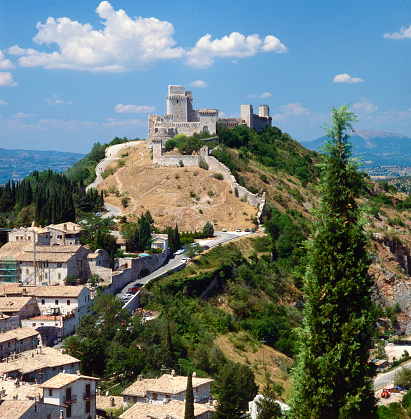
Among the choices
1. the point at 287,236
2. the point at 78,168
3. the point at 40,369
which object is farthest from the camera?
the point at 78,168

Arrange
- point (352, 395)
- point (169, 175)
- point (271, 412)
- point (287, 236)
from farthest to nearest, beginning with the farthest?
1. point (169, 175)
2. point (287, 236)
3. point (271, 412)
4. point (352, 395)

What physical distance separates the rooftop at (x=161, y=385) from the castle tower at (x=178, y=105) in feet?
181

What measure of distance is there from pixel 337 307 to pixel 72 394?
1908 centimetres

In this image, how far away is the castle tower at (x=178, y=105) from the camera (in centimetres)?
8444

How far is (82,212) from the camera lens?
62469mm

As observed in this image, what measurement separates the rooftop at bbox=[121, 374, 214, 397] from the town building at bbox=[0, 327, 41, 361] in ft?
22.7

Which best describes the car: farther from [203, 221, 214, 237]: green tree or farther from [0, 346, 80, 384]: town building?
[203, 221, 214, 237]: green tree

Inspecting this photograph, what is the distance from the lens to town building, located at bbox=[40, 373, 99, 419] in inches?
1059

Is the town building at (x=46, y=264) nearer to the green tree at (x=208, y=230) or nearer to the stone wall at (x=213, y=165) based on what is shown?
the green tree at (x=208, y=230)

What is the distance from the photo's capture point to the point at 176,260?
52.9m

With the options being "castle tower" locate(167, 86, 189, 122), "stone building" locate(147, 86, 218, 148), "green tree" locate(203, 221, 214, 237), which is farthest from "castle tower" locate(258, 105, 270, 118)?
"green tree" locate(203, 221, 214, 237)

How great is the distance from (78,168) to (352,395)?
77412 mm

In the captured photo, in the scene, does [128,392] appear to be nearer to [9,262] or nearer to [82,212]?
[9,262]

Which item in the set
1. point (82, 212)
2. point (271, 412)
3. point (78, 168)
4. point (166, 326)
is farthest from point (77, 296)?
point (78, 168)
